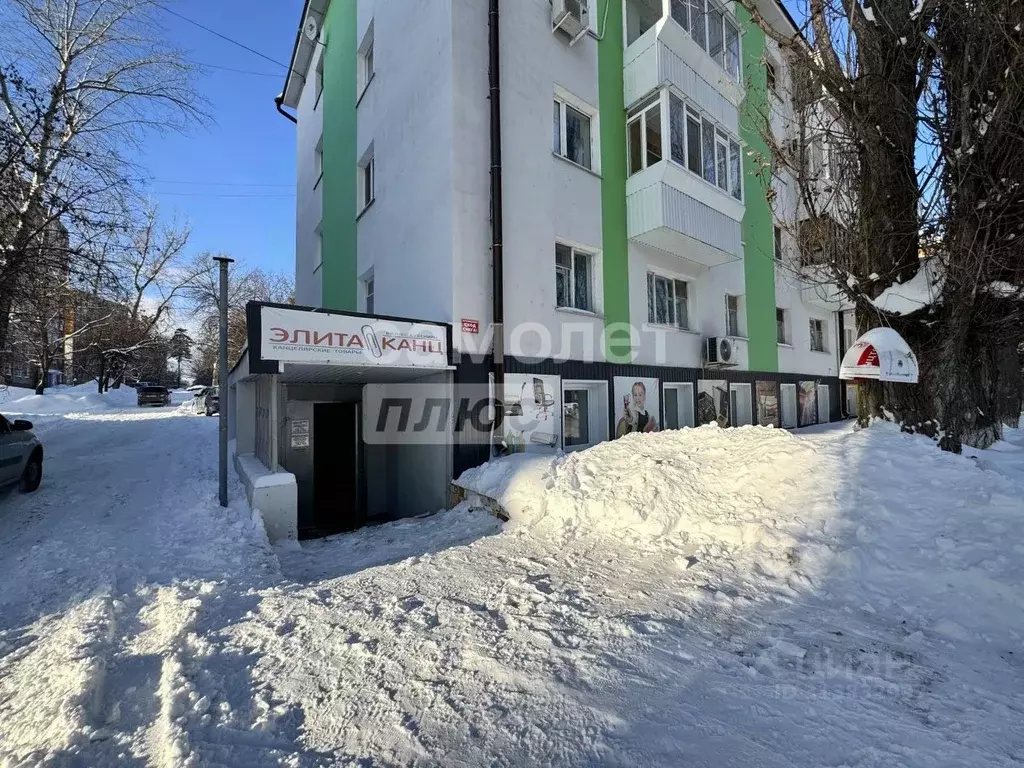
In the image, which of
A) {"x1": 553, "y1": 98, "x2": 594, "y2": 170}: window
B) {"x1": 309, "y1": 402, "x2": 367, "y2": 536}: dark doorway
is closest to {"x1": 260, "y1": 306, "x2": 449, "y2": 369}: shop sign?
{"x1": 309, "y1": 402, "x2": 367, "y2": 536}: dark doorway

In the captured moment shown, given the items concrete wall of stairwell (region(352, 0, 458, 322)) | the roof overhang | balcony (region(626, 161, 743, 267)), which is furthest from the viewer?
the roof overhang

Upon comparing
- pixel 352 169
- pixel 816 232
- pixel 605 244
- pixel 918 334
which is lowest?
pixel 918 334

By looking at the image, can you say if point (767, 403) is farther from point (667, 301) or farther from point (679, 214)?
point (679, 214)

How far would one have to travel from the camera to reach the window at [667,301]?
11.2 m

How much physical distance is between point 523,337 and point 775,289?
11318mm

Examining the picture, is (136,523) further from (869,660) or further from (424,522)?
(869,660)

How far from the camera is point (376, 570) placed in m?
4.34

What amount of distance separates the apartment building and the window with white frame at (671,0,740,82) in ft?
0.18

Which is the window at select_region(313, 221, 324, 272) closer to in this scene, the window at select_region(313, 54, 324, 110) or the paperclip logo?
the window at select_region(313, 54, 324, 110)

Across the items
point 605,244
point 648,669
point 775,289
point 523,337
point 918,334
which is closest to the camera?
point 648,669

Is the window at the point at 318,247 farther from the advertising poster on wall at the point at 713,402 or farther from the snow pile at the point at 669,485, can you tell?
the advertising poster on wall at the point at 713,402

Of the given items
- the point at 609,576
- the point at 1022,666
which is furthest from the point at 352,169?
the point at 1022,666

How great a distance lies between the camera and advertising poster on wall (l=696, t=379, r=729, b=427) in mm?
12008

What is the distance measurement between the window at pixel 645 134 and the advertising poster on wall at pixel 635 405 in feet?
15.7
